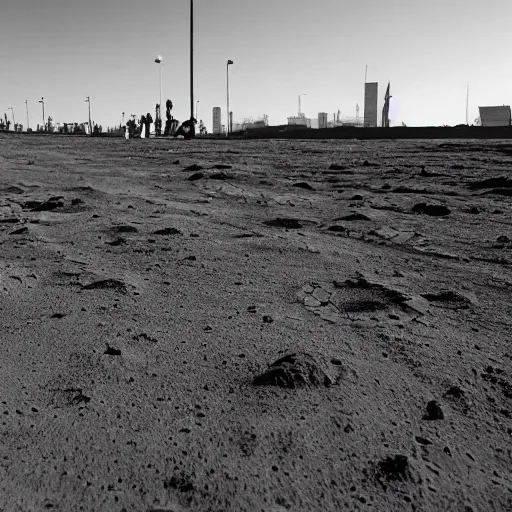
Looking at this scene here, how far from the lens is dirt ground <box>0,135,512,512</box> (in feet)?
4.76

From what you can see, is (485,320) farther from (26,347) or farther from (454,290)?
(26,347)

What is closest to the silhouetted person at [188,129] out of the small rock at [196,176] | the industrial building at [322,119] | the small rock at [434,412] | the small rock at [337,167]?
the small rock at [337,167]

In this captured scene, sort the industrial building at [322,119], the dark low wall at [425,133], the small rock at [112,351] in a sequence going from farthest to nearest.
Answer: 1. the industrial building at [322,119]
2. the dark low wall at [425,133]
3. the small rock at [112,351]

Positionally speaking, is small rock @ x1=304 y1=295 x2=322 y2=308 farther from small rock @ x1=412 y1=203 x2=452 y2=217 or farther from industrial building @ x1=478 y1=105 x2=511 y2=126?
industrial building @ x1=478 y1=105 x2=511 y2=126

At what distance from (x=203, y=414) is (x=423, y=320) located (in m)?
1.21

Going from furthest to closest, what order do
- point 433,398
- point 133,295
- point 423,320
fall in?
point 133,295, point 423,320, point 433,398

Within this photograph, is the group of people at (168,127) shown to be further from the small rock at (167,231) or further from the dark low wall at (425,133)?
the small rock at (167,231)

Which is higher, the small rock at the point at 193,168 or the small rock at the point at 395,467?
the small rock at the point at 193,168

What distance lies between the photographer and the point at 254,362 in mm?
2135

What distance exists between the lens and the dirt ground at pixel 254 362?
57.1 inches

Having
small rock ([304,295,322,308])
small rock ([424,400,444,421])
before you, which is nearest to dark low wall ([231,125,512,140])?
small rock ([304,295,322,308])

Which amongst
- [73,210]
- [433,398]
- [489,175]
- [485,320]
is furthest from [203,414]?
[489,175]

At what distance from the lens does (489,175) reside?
6.89 metres

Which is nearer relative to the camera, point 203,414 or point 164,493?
point 164,493
